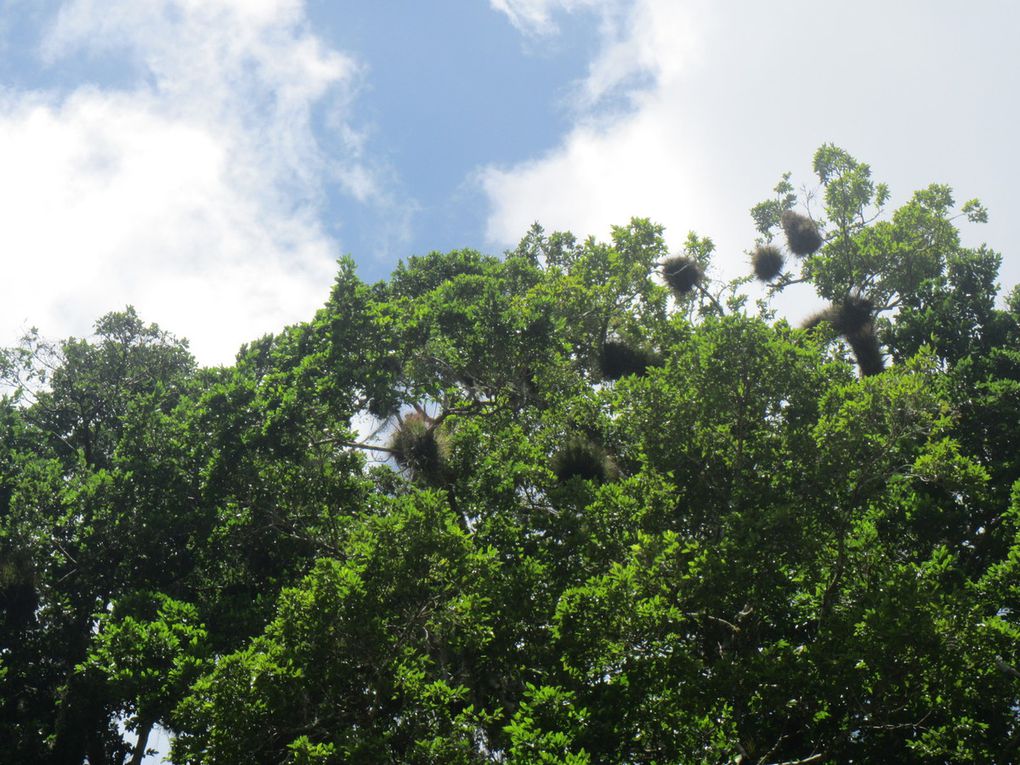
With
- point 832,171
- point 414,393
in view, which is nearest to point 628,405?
point 414,393

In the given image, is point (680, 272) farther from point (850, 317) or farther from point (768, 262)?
point (850, 317)

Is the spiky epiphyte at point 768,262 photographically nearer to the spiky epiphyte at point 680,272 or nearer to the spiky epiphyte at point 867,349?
the spiky epiphyte at point 680,272

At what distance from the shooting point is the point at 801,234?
19484 mm

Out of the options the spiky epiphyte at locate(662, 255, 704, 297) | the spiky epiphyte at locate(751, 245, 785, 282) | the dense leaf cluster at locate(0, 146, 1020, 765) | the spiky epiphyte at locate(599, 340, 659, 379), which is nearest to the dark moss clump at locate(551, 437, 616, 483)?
the dense leaf cluster at locate(0, 146, 1020, 765)

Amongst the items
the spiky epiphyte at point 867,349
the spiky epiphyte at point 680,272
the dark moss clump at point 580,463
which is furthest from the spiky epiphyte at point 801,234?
the dark moss clump at point 580,463

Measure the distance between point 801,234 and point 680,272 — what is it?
294 centimetres

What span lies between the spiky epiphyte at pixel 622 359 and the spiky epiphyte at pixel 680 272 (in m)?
3.01

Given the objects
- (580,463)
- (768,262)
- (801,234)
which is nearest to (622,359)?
(580,463)

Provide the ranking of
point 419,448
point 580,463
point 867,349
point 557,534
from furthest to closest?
point 867,349
point 419,448
point 580,463
point 557,534

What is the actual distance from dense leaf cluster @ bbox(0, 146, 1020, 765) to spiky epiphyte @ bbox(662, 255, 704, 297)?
0.07m

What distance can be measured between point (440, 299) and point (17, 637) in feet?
35.1

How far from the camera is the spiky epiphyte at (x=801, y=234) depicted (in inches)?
767

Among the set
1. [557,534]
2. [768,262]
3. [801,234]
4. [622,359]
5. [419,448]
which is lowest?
[557,534]

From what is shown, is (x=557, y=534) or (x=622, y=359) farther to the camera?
(x=622, y=359)
